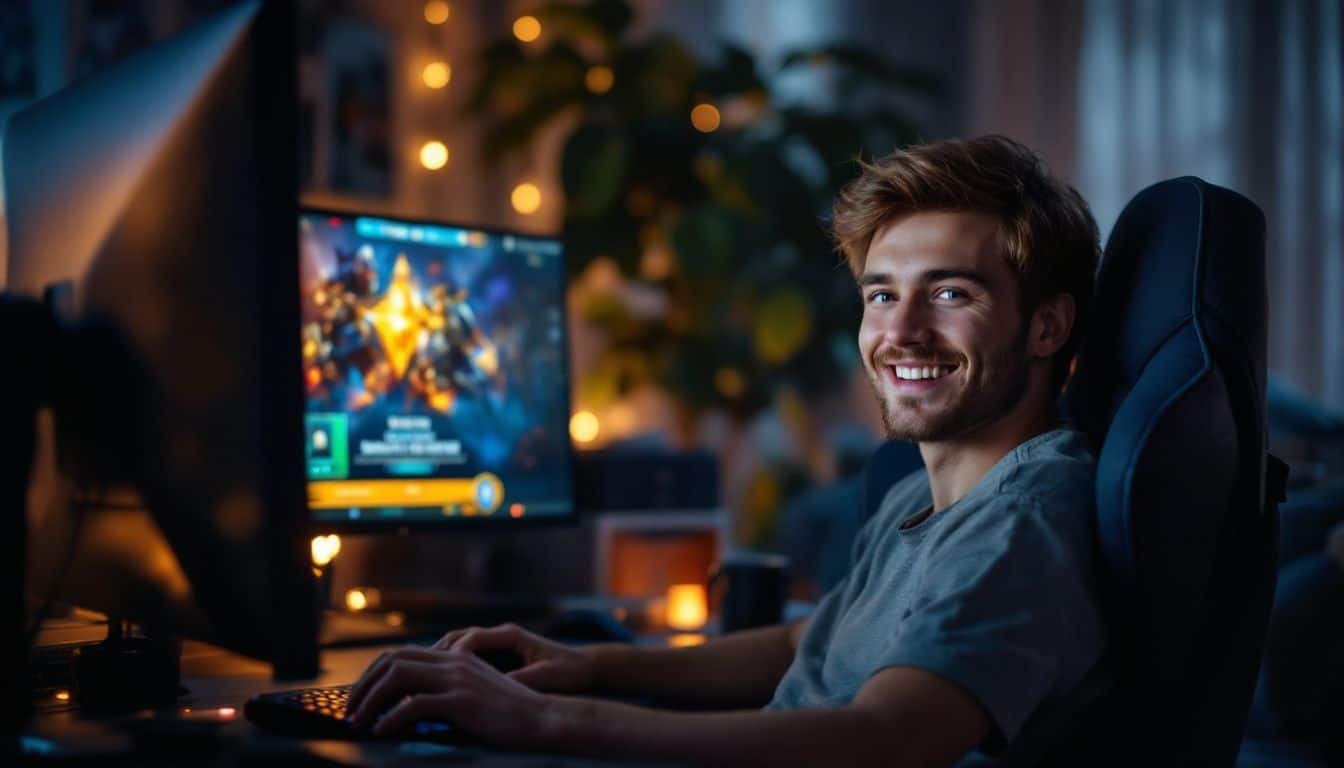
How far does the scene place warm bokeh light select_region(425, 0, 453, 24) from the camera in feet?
11.5

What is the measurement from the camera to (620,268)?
332 centimetres

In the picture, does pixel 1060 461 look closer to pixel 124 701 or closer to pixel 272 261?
pixel 272 261

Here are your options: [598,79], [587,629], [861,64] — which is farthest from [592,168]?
[587,629]

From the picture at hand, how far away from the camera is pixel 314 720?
0.89 meters

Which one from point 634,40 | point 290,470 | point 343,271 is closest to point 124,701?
point 290,470

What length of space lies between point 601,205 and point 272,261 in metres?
2.38

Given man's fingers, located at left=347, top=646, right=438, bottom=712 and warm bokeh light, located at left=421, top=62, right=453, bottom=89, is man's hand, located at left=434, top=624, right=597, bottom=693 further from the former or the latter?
warm bokeh light, located at left=421, top=62, right=453, bottom=89

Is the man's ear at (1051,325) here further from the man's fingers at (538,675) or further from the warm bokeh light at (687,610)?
the warm bokeh light at (687,610)

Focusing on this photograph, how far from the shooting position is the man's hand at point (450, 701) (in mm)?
862

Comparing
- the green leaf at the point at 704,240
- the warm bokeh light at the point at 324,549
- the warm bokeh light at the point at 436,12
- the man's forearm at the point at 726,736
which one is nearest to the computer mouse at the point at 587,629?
the warm bokeh light at the point at 324,549

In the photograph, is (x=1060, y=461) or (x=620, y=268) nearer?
(x=1060, y=461)

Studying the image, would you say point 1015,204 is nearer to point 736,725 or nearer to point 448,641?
point 736,725

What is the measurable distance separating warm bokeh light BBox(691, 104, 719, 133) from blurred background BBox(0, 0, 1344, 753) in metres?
0.01

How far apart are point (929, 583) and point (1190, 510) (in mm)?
206
